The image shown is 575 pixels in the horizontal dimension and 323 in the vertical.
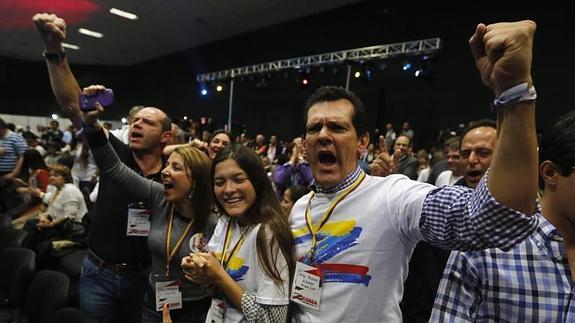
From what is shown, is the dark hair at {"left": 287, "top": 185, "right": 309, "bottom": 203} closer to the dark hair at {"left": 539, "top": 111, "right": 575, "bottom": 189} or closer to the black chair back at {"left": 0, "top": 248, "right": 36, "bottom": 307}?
the black chair back at {"left": 0, "top": 248, "right": 36, "bottom": 307}

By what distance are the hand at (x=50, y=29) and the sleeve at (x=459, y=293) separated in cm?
172

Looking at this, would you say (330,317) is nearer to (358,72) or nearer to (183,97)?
(358,72)

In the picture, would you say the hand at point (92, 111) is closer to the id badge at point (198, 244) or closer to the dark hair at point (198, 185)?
the dark hair at point (198, 185)

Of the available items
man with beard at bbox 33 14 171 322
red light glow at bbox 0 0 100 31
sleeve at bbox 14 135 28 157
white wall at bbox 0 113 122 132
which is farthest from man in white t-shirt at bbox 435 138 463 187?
white wall at bbox 0 113 122 132

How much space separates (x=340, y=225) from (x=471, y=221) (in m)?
0.37

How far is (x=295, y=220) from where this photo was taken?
47.1 inches

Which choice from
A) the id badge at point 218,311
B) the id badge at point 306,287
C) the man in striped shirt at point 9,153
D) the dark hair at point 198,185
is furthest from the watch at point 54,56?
the man in striped shirt at point 9,153

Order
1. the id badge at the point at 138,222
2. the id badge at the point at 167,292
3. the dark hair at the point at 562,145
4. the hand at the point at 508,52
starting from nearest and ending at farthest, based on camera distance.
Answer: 1. the hand at the point at 508,52
2. the dark hair at the point at 562,145
3. the id badge at the point at 167,292
4. the id badge at the point at 138,222

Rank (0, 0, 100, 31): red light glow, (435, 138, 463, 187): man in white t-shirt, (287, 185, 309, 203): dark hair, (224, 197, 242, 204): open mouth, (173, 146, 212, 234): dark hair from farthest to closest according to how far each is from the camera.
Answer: (0, 0, 100, 31): red light glow
(287, 185, 309, 203): dark hair
(435, 138, 463, 187): man in white t-shirt
(173, 146, 212, 234): dark hair
(224, 197, 242, 204): open mouth

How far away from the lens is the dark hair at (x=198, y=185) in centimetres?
164

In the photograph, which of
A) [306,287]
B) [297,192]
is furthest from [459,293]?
[297,192]

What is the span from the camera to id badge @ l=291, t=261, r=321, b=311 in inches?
40.0

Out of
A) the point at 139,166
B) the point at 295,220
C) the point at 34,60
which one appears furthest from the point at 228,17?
the point at 34,60

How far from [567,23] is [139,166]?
Result: 23.8 feet
